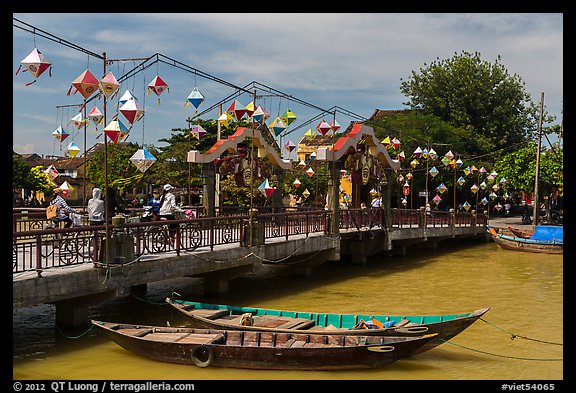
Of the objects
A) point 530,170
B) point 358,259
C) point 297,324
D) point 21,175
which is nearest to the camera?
point 297,324

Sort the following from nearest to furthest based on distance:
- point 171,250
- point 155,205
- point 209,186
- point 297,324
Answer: point 297,324
point 171,250
point 155,205
point 209,186

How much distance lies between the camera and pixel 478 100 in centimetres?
4838

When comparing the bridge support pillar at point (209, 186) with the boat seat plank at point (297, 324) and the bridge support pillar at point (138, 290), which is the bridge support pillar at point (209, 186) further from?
the boat seat plank at point (297, 324)

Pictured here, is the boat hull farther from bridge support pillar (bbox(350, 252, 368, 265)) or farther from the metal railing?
bridge support pillar (bbox(350, 252, 368, 265))

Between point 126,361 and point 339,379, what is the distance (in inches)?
167

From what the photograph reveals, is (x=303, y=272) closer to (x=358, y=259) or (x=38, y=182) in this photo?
(x=358, y=259)

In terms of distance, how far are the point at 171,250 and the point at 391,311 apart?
659cm

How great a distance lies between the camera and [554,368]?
12.0 m

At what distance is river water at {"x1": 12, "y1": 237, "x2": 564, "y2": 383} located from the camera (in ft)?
36.8

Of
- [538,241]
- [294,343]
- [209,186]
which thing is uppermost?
[209,186]

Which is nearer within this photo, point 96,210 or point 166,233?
point 96,210

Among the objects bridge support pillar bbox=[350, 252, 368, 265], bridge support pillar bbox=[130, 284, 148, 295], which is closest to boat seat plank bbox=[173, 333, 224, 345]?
bridge support pillar bbox=[130, 284, 148, 295]

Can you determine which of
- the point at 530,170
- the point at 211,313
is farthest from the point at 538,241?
the point at 211,313
